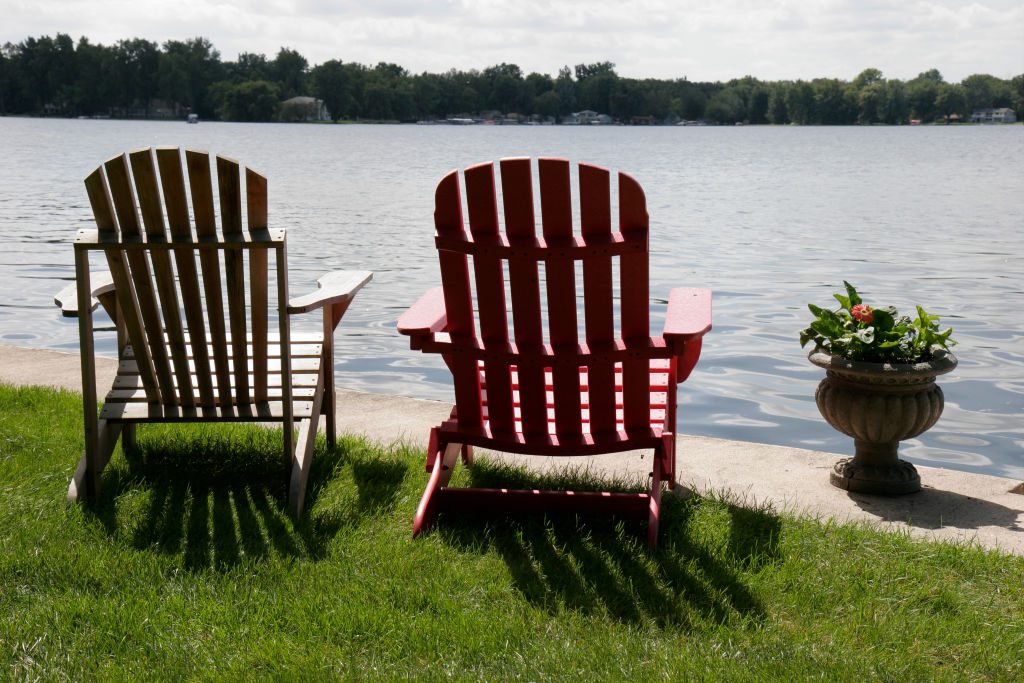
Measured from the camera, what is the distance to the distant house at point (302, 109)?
4503 inches

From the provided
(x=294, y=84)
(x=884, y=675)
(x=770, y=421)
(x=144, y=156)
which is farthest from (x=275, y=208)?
(x=294, y=84)

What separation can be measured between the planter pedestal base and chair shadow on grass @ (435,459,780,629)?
600mm

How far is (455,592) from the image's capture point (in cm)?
327

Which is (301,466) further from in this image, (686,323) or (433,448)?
(686,323)

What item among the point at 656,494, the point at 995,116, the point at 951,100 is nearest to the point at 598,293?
the point at 656,494

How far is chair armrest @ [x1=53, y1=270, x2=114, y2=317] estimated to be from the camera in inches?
159

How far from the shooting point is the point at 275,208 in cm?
2244

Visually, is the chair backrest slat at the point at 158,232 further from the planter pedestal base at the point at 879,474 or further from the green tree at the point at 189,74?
the green tree at the point at 189,74

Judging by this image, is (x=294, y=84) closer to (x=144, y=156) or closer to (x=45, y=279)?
(x=45, y=279)

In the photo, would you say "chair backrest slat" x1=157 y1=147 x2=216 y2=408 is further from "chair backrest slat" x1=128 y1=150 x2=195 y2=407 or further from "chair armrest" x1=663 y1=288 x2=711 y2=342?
"chair armrest" x1=663 y1=288 x2=711 y2=342

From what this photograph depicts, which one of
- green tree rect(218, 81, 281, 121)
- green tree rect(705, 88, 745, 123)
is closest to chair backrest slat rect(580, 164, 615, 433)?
green tree rect(218, 81, 281, 121)

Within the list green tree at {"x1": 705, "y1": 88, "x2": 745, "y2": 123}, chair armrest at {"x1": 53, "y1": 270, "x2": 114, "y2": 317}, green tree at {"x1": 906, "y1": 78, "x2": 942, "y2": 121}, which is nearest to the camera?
chair armrest at {"x1": 53, "y1": 270, "x2": 114, "y2": 317}

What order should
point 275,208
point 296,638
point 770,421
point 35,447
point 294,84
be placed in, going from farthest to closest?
1. point 294,84
2. point 275,208
3. point 770,421
4. point 35,447
5. point 296,638

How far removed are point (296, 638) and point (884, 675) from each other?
59.3 inches
